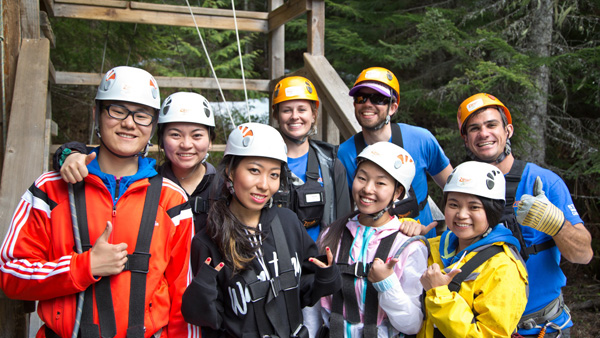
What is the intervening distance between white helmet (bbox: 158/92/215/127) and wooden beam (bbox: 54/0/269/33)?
12.2ft

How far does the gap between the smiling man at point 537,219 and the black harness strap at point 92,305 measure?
7.83ft

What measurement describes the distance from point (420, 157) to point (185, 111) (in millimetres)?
1942

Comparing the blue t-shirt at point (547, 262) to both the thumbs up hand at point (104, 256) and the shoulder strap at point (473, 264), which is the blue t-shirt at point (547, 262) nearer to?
the shoulder strap at point (473, 264)

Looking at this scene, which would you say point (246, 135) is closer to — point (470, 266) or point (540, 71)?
point (470, 266)

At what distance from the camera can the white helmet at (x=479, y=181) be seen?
9.60 feet

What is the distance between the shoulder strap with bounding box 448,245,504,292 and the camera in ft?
8.99

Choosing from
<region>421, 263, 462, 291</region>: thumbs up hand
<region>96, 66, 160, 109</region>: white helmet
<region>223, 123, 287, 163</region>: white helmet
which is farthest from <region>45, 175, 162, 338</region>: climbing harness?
<region>421, 263, 462, 291</region>: thumbs up hand

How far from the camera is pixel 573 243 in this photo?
2949 mm

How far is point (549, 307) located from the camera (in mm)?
3072

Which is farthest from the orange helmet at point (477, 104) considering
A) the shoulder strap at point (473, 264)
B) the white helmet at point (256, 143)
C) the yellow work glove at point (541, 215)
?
the white helmet at point (256, 143)

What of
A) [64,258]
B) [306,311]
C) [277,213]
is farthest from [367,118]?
[64,258]

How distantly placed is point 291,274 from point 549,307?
171 centimetres

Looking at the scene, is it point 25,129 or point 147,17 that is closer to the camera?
point 25,129

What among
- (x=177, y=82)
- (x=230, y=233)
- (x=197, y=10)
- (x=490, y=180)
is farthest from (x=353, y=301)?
(x=197, y=10)
